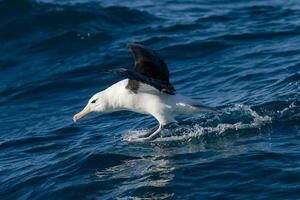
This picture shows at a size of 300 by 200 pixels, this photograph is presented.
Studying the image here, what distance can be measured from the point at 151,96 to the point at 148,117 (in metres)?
1.70

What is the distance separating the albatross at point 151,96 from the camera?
502 inches

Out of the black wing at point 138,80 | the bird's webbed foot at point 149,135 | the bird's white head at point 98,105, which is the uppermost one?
the black wing at point 138,80

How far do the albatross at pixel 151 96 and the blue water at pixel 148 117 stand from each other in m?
0.33

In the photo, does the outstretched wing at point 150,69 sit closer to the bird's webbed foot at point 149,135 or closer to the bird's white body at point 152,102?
the bird's white body at point 152,102

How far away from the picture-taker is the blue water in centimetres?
1110

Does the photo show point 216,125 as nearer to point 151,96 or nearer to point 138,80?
point 151,96

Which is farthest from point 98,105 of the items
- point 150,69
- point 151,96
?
point 150,69

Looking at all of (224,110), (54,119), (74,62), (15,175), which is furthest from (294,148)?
(74,62)

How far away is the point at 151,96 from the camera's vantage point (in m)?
13.1

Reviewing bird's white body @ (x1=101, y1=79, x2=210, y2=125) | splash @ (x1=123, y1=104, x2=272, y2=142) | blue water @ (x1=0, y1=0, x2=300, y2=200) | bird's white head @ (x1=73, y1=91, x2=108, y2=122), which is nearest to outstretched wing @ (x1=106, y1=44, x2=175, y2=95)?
bird's white body @ (x1=101, y1=79, x2=210, y2=125)

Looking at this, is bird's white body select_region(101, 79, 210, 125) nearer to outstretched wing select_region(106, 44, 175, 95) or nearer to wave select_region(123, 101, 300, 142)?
outstretched wing select_region(106, 44, 175, 95)

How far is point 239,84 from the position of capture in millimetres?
15328

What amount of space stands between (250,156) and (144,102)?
2.25 metres

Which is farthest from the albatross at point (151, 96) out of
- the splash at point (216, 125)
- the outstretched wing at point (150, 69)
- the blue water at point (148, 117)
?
the blue water at point (148, 117)
